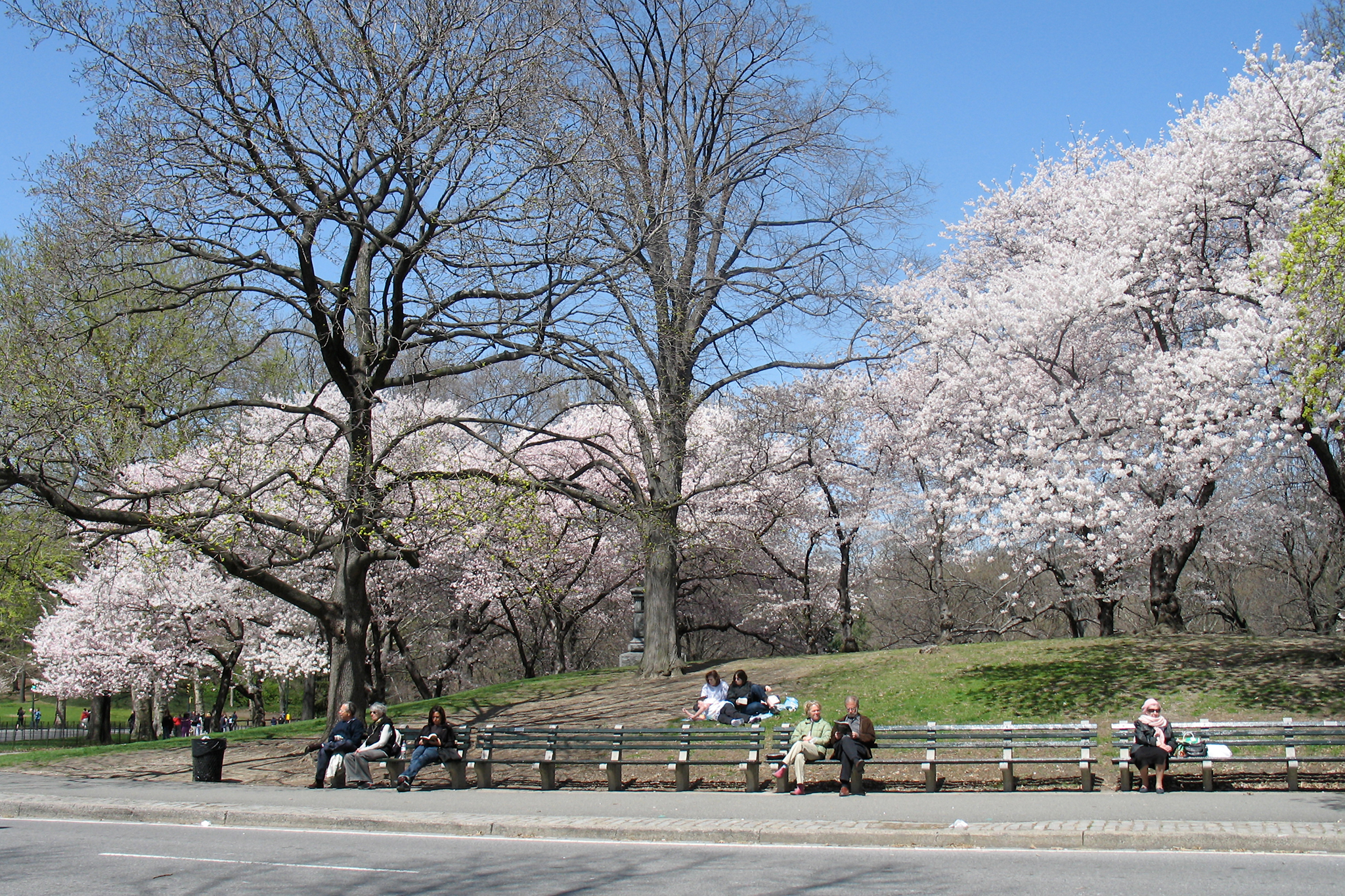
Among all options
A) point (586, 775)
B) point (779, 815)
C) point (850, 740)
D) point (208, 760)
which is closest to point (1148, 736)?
point (850, 740)

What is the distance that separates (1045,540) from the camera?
68.0 ft

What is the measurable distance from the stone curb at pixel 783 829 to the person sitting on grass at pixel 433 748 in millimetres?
2018

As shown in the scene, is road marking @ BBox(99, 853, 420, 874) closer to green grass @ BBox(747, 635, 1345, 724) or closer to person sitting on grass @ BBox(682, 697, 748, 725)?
person sitting on grass @ BBox(682, 697, 748, 725)

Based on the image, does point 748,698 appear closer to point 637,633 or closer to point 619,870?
point 619,870

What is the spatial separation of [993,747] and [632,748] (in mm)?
Answer: 4551

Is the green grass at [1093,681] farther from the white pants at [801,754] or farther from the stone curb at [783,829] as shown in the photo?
the stone curb at [783,829]

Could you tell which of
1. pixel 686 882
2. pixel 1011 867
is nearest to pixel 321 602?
pixel 686 882

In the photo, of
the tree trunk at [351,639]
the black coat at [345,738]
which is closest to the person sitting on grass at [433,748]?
the black coat at [345,738]

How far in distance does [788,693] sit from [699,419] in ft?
53.9

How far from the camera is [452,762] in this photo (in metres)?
13.8

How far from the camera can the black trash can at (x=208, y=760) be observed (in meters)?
15.6

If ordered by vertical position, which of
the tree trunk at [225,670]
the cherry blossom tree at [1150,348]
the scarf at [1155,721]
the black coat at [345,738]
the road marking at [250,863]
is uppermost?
the cherry blossom tree at [1150,348]

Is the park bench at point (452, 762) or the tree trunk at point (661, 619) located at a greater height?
the tree trunk at point (661, 619)

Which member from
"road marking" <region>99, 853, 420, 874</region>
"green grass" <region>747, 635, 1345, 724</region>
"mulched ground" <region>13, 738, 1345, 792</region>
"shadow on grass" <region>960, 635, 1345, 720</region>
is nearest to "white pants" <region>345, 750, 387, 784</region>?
"mulched ground" <region>13, 738, 1345, 792</region>
